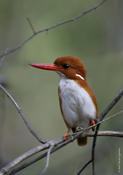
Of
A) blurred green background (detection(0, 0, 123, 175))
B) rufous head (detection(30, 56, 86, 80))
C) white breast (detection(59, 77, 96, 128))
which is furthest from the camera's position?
blurred green background (detection(0, 0, 123, 175))

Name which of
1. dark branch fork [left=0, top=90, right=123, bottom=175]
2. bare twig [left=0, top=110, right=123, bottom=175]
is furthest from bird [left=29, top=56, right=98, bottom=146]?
dark branch fork [left=0, top=90, right=123, bottom=175]

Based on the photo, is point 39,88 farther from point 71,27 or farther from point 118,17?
point 118,17

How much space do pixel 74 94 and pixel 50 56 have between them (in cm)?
236

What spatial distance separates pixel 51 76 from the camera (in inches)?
206

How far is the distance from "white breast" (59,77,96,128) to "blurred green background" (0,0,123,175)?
47.9 inches

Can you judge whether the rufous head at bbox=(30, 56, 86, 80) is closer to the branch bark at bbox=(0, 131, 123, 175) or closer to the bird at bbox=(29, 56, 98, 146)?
the bird at bbox=(29, 56, 98, 146)

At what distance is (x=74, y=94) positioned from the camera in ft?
10.4

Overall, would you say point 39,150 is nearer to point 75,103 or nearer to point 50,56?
point 75,103

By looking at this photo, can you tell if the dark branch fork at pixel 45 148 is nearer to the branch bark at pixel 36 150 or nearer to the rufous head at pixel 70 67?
the branch bark at pixel 36 150


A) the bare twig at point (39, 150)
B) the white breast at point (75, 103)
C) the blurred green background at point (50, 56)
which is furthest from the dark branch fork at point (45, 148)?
the blurred green background at point (50, 56)

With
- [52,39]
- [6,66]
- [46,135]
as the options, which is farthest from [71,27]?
[46,135]

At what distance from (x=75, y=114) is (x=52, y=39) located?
7.69 feet

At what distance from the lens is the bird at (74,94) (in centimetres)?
317

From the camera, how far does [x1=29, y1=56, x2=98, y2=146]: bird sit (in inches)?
125
